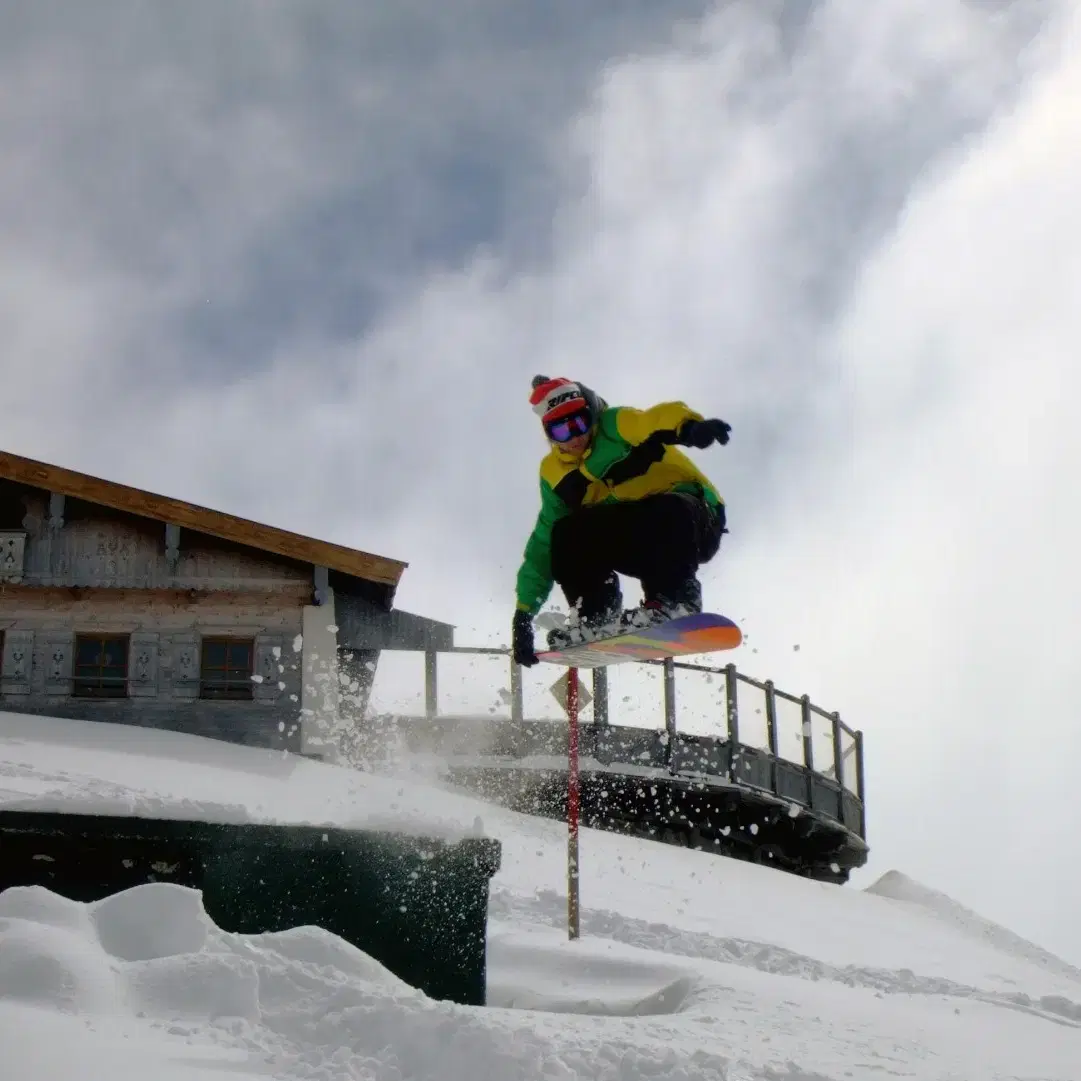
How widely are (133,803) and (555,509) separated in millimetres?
2329

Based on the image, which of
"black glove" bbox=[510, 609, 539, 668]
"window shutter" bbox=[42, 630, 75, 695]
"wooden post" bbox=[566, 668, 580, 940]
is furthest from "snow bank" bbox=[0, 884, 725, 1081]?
"window shutter" bbox=[42, 630, 75, 695]

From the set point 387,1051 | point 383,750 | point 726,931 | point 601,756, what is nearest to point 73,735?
point 383,750

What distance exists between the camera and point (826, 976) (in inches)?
272

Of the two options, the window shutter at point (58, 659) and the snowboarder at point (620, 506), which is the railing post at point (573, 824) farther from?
the window shutter at point (58, 659)

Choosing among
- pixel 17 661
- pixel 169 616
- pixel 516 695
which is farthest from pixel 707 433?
pixel 17 661

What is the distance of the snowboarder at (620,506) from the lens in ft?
17.0

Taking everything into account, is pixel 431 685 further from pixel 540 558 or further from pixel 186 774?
pixel 540 558

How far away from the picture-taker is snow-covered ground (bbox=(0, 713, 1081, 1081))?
281 centimetres

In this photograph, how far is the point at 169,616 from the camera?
14.4 m

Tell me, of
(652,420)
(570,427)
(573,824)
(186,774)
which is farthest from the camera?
(186,774)

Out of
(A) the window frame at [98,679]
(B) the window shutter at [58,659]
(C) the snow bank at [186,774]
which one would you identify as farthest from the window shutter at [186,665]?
(B) the window shutter at [58,659]

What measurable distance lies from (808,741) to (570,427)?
39.6 ft

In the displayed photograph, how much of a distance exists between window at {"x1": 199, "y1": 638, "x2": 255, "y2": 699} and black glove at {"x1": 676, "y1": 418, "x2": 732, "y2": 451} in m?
10.4

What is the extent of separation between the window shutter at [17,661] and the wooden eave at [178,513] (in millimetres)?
1843
